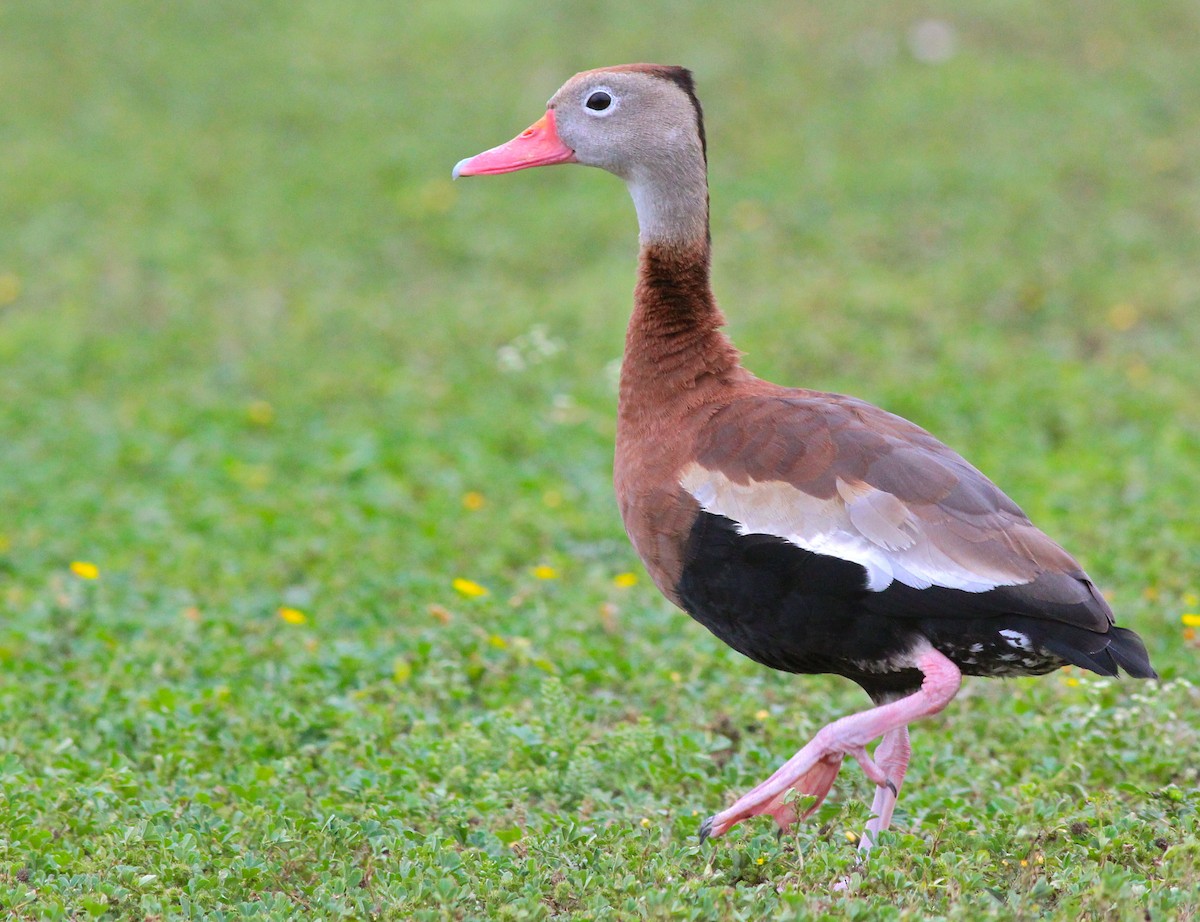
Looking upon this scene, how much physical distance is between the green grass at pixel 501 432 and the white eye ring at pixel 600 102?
1853 mm

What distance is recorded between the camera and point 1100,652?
3.55m

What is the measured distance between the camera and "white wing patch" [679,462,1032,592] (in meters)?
3.59

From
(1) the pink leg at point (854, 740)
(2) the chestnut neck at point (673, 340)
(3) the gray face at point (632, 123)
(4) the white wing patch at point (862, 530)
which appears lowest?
(1) the pink leg at point (854, 740)

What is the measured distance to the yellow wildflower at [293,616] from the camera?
18.8 ft

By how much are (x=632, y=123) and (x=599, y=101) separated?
0.14 m

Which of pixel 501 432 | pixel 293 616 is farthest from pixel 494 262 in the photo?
pixel 293 616

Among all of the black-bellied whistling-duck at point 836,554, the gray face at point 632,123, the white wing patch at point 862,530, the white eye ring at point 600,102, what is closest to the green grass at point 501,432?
the black-bellied whistling-duck at point 836,554

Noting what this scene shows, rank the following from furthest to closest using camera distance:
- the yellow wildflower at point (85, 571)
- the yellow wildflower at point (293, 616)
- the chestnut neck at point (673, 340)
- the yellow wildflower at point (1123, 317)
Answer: the yellow wildflower at point (1123, 317)
the yellow wildflower at point (85, 571)
the yellow wildflower at point (293, 616)
the chestnut neck at point (673, 340)

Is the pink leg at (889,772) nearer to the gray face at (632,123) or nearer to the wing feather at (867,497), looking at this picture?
the wing feather at (867,497)

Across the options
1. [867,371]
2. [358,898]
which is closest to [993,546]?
[358,898]

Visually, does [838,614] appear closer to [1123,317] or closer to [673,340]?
[673,340]

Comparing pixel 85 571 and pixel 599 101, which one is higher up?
pixel 599 101

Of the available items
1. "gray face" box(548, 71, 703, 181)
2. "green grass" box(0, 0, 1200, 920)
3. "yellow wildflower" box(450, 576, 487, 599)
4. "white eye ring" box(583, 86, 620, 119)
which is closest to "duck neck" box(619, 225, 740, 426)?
"gray face" box(548, 71, 703, 181)

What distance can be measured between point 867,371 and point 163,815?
5625 millimetres
